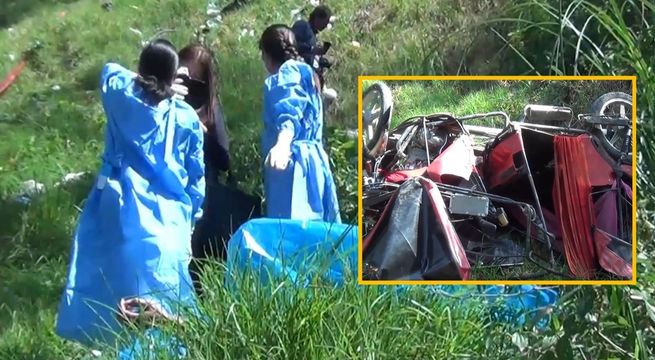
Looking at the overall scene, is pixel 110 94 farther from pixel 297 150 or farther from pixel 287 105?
pixel 297 150

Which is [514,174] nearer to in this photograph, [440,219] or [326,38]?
[440,219]

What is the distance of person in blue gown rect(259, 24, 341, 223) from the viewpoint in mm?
5410

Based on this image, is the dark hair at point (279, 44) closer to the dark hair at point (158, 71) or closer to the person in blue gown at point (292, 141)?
the person in blue gown at point (292, 141)

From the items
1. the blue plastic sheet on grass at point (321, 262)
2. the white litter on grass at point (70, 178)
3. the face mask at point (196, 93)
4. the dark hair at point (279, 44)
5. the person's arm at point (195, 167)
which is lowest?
the blue plastic sheet on grass at point (321, 262)

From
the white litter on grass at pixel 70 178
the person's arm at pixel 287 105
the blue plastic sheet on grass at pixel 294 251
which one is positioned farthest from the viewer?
the white litter on grass at pixel 70 178

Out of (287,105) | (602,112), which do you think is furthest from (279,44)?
(602,112)

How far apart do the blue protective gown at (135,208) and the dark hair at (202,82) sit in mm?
423

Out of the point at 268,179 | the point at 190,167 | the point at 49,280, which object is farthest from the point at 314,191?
the point at 49,280

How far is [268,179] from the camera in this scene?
557 cm

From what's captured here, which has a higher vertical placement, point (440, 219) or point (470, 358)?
point (440, 219)

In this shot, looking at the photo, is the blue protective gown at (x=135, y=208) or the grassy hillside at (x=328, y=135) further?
the blue protective gown at (x=135, y=208)

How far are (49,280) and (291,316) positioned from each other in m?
2.43

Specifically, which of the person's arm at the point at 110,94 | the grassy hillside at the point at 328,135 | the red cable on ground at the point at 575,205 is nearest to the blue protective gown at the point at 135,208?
the person's arm at the point at 110,94

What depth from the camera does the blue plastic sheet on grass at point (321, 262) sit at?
3858 millimetres
